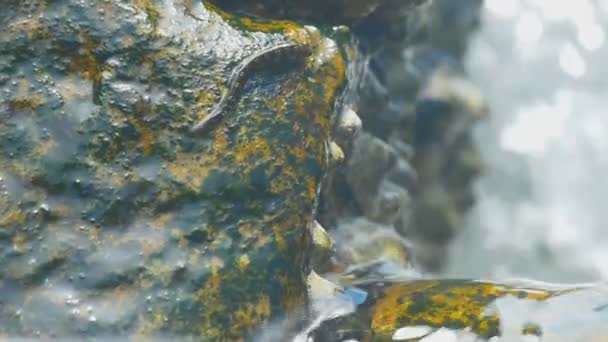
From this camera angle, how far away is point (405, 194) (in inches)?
174

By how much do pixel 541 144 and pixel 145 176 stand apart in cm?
467

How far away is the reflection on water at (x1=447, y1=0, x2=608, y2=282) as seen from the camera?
18.9 ft

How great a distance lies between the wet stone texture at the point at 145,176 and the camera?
2.24m

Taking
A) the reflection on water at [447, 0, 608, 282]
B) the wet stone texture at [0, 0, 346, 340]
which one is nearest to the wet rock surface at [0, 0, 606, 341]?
the wet stone texture at [0, 0, 346, 340]

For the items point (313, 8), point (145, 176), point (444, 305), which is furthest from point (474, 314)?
point (313, 8)

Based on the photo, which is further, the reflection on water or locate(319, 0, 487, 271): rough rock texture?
the reflection on water

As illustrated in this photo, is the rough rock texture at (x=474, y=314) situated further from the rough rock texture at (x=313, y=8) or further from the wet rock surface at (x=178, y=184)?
the rough rock texture at (x=313, y=8)

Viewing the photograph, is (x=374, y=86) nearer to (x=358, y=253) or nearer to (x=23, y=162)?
(x=358, y=253)

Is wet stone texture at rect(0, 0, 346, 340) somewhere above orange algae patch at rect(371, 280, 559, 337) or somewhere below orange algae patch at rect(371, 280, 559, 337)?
above

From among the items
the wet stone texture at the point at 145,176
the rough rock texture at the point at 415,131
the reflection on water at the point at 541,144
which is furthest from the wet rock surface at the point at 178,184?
the reflection on water at the point at 541,144

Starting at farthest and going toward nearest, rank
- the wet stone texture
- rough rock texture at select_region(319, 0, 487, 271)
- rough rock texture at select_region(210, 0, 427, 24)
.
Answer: rough rock texture at select_region(319, 0, 487, 271)
rough rock texture at select_region(210, 0, 427, 24)
the wet stone texture

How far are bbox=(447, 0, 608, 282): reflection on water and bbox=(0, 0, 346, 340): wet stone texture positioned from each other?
3190mm

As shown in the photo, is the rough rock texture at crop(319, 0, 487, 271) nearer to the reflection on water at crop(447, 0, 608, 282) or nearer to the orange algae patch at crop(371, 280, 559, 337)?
the reflection on water at crop(447, 0, 608, 282)

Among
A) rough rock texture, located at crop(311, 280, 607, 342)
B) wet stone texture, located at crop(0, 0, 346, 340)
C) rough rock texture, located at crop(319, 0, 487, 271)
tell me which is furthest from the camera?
rough rock texture, located at crop(319, 0, 487, 271)
